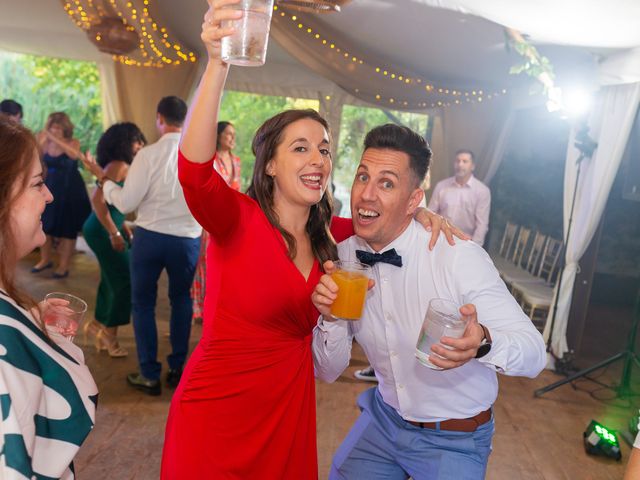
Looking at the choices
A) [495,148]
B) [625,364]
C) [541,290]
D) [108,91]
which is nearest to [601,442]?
[625,364]

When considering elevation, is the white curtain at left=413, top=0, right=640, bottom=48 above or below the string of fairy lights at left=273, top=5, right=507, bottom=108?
above

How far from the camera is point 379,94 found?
634 cm

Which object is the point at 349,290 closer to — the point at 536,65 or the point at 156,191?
the point at 156,191

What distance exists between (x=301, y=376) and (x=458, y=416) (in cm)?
48

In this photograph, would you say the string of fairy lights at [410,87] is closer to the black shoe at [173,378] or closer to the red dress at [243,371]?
the black shoe at [173,378]

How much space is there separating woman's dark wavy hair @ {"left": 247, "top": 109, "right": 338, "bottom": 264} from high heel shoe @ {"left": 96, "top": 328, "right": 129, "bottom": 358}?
9.06 ft

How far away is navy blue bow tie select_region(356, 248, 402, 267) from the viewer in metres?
1.86

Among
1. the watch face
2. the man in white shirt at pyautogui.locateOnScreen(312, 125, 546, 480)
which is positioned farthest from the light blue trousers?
the watch face

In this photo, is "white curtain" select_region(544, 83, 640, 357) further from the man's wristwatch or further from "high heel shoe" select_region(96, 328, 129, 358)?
the man's wristwatch

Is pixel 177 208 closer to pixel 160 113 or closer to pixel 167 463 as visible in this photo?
pixel 160 113

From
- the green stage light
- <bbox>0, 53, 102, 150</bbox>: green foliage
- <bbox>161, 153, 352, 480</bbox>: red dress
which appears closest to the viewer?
<bbox>161, 153, 352, 480</bbox>: red dress

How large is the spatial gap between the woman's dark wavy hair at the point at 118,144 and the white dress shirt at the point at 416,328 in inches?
106

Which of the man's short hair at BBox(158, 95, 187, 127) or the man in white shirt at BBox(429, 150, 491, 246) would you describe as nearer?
the man's short hair at BBox(158, 95, 187, 127)

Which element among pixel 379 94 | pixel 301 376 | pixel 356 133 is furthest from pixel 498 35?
pixel 301 376
